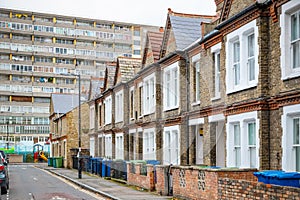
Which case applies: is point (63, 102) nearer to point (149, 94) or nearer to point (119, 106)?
point (119, 106)

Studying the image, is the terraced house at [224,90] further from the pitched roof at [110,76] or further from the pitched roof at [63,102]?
the pitched roof at [63,102]

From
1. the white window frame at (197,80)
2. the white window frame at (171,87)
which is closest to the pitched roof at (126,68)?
the white window frame at (171,87)

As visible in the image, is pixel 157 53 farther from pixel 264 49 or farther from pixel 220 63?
pixel 264 49

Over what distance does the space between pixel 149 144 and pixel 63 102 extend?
1695 inches

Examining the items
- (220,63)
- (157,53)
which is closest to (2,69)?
(157,53)

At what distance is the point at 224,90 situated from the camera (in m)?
18.5

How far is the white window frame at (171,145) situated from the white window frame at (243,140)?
5.81 m

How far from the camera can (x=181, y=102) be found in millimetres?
23016

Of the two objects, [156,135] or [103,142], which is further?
[103,142]

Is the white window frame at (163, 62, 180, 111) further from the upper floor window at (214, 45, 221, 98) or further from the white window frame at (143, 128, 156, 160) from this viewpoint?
the upper floor window at (214, 45, 221, 98)

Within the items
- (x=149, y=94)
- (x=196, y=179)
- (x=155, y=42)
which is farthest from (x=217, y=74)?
(x=155, y=42)

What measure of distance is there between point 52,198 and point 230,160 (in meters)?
7.74

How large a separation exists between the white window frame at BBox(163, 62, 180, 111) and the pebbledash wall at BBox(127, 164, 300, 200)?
3523mm

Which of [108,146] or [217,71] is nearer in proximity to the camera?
[217,71]
